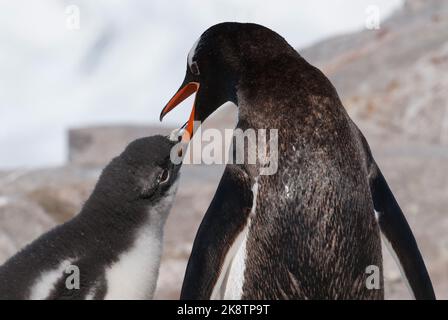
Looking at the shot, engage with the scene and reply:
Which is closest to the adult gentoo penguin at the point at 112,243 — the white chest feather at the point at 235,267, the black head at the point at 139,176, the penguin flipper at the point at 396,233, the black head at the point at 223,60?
the black head at the point at 139,176

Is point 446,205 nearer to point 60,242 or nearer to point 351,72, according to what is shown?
point 351,72

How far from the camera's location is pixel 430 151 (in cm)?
782

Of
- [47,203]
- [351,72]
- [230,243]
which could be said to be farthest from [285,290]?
[351,72]

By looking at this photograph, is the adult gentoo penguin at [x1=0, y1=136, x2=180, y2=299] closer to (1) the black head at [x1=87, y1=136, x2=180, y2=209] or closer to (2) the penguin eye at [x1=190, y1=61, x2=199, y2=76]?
(1) the black head at [x1=87, y1=136, x2=180, y2=209]

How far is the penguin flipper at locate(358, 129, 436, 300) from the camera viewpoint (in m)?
2.73

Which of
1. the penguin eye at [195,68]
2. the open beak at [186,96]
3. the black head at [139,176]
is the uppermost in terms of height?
the penguin eye at [195,68]

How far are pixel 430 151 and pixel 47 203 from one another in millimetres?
2967

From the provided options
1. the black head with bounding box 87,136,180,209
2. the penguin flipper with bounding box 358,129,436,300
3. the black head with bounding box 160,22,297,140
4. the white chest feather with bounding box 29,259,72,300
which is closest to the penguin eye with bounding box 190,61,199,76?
the black head with bounding box 160,22,297,140

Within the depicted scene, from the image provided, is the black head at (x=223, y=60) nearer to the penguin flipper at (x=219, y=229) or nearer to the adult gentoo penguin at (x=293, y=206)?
the adult gentoo penguin at (x=293, y=206)

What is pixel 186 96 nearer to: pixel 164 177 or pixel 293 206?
pixel 164 177

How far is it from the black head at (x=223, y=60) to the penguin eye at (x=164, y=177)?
0.12 m

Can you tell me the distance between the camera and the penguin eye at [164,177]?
3.00 m

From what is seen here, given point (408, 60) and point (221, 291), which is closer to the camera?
point (221, 291)

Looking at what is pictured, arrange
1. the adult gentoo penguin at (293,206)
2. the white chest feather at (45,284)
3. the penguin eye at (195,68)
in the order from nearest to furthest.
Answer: the adult gentoo penguin at (293,206), the white chest feather at (45,284), the penguin eye at (195,68)
